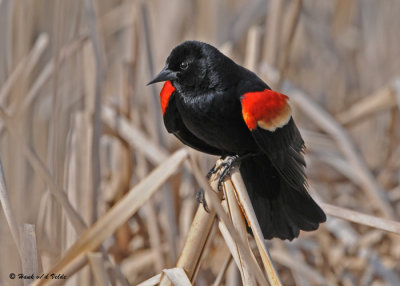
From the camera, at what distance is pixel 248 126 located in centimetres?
167

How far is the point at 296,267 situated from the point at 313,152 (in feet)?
2.50

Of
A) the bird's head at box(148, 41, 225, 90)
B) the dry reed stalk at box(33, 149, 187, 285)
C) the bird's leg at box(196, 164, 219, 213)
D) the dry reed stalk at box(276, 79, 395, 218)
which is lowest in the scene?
the dry reed stalk at box(276, 79, 395, 218)

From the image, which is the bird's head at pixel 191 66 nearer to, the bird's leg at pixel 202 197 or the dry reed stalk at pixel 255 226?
the bird's leg at pixel 202 197

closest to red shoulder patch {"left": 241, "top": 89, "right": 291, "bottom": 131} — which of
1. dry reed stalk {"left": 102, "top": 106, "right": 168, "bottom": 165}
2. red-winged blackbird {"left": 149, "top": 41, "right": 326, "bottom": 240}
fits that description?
red-winged blackbird {"left": 149, "top": 41, "right": 326, "bottom": 240}

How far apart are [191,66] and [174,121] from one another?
0.20 m

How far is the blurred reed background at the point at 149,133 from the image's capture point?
1.64 m

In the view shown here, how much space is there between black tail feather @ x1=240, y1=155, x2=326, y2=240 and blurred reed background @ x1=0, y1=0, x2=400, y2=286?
0.40 ft

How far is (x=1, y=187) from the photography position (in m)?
1.20

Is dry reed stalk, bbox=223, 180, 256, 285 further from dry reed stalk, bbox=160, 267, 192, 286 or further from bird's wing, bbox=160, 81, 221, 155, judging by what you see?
bird's wing, bbox=160, 81, 221, 155

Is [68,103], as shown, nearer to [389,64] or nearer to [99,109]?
[99,109]

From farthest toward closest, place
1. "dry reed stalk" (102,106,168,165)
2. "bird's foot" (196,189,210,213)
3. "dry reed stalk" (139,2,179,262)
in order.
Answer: "dry reed stalk" (102,106,168,165) < "dry reed stalk" (139,2,179,262) < "bird's foot" (196,189,210,213)

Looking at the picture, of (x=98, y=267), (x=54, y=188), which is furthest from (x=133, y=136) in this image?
(x=98, y=267)

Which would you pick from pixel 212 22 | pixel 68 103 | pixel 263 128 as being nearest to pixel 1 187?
pixel 263 128

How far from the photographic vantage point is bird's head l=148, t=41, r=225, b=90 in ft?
5.85
